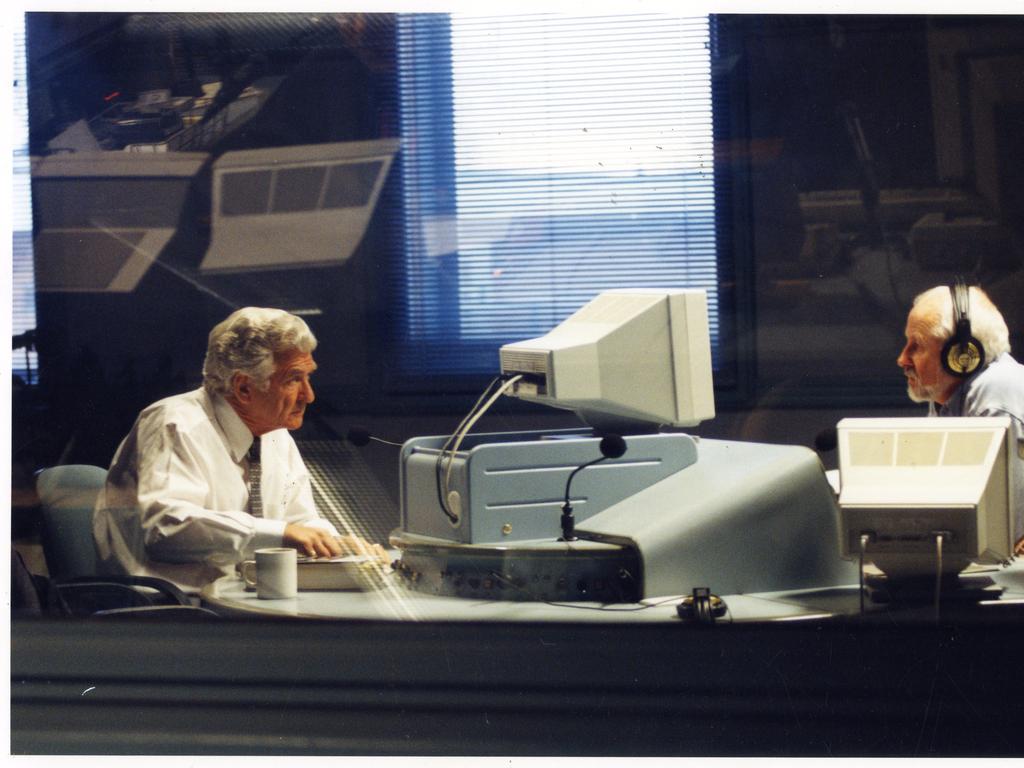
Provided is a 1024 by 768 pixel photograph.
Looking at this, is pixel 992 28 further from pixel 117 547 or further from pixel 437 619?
pixel 117 547

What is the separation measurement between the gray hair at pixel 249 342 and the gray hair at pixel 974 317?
4.24 feet

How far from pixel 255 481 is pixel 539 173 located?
0.89 m

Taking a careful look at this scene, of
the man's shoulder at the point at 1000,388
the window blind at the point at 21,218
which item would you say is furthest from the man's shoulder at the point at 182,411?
the man's shoulder at the point at 1000,388

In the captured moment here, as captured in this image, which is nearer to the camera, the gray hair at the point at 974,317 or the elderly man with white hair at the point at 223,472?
the gray hair at the point at 974,317

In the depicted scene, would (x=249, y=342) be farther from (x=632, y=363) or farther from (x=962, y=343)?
(x=962, y=343)

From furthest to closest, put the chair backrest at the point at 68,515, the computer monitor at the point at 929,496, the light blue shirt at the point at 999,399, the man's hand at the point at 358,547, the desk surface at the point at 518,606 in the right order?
the chair backrest at the point at 68,515
the man's hand at the point at 358,547
the light blue shirt at the point at 999,399
the desk surface at the point at 518,606
the computer monitor at the point at 929,496

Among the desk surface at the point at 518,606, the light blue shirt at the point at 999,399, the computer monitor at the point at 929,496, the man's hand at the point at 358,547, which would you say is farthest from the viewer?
the man's hand at the point at 358,547

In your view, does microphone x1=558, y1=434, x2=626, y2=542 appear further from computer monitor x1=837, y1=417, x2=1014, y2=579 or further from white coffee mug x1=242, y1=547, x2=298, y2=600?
white coffee mug x1=242, y1=547, x2=298, y2=600

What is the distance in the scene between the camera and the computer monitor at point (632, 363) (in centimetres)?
255

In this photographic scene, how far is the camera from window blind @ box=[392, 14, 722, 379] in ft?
8.89

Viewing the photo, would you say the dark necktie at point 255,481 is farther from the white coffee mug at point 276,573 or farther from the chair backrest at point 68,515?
the chair backrest at point 68,515

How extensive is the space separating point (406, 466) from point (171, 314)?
0.63 meters

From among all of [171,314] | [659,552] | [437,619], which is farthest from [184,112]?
[659,552]

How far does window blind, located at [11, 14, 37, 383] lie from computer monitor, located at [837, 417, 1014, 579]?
5.77 feet
